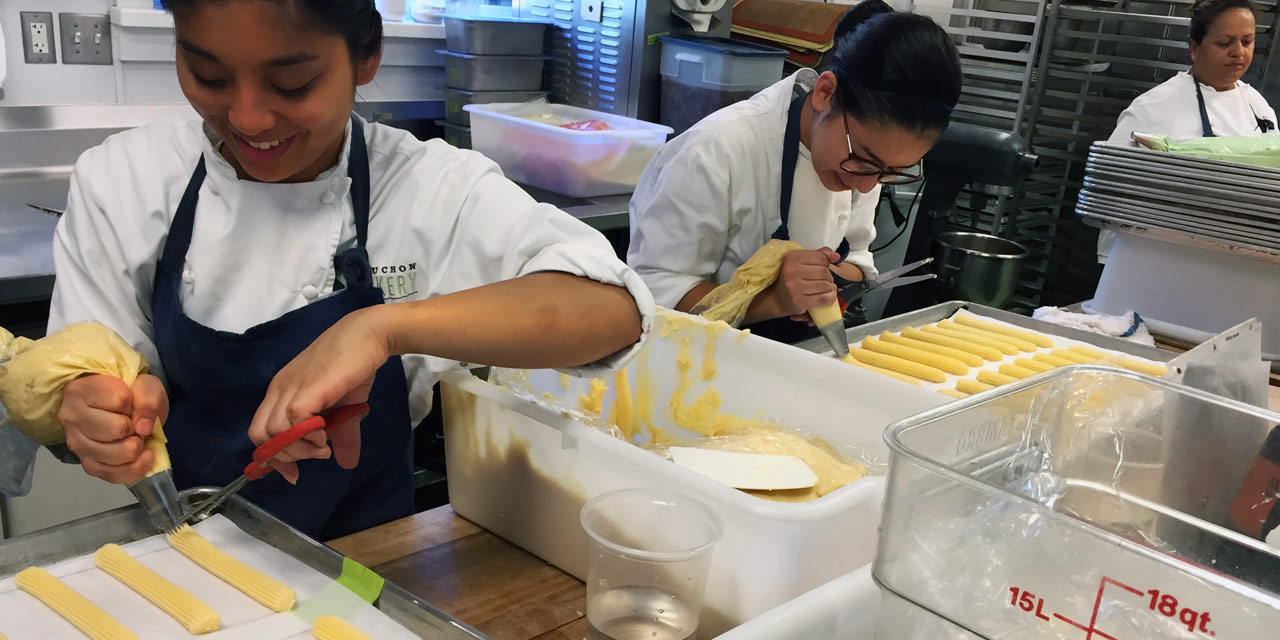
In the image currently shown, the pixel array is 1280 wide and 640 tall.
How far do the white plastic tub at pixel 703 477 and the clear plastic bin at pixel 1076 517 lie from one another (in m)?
0.15

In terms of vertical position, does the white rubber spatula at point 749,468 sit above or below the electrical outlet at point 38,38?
below

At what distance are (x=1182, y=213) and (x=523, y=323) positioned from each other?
1722 millimetres

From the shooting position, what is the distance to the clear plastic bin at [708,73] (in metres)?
2.91

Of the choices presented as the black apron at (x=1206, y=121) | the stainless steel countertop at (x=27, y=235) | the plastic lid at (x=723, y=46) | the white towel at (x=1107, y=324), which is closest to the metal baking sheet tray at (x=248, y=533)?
the stainless steel countertop at (x=27, y=235)

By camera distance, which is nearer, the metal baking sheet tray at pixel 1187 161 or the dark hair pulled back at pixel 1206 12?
the metal baking sheet tray at pixel 1187 161

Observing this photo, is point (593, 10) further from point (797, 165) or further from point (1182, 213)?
point (1182, 213)

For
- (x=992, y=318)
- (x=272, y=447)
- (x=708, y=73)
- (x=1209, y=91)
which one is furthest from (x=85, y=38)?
(x=1209, y=91)

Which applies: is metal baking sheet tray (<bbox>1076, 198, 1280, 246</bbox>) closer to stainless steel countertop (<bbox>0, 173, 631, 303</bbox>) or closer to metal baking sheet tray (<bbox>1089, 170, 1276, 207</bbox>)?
metal baking sheet tray (<bbox>1089, 170, 1276, 207</bbox>)

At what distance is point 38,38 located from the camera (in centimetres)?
269

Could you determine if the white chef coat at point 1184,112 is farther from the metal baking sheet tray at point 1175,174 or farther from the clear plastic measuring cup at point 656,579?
the clear plastic measuring cup at point 656,579

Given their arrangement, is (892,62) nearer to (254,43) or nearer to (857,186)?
(857,186)

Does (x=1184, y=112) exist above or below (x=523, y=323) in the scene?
above

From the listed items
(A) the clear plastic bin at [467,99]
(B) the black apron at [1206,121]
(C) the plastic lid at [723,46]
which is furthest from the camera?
(B) the black apron at [1206,121]

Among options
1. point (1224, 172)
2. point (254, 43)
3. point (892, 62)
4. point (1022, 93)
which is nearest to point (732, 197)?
point (892, 62)
